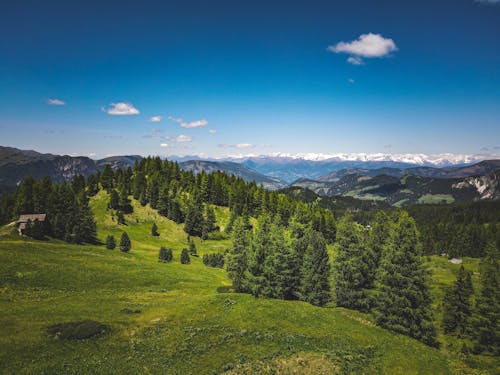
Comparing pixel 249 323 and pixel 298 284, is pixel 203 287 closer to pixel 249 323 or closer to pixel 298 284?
pixel 298 284

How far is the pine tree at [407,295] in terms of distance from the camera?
35281 mm

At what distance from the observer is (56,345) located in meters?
23.0

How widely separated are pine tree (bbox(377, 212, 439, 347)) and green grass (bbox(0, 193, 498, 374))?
2.84 metres

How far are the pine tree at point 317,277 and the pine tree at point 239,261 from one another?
971 cm

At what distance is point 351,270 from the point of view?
45.5 meters

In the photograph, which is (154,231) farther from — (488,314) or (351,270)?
(488,314)

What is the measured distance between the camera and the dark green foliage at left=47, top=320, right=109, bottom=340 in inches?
968

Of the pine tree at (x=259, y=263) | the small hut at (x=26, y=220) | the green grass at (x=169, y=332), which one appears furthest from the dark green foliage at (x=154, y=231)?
the pine tree at (x=259, y=263)

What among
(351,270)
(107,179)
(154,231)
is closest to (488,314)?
(351,270)

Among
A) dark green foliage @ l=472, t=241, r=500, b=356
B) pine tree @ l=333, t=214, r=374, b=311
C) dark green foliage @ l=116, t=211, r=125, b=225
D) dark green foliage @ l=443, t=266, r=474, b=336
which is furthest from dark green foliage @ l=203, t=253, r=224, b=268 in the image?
dark green foliage @ l=472, t=241, r=500, b=356

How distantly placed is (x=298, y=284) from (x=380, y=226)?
36255 millimetres

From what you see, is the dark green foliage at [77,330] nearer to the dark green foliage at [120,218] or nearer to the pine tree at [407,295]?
the pine tree at [407,295]

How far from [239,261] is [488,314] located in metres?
38.6

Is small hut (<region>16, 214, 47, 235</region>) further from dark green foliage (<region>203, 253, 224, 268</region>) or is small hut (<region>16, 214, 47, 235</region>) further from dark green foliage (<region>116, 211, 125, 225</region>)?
dark green foliage (<region>203, 253, 224, 268</region>)
